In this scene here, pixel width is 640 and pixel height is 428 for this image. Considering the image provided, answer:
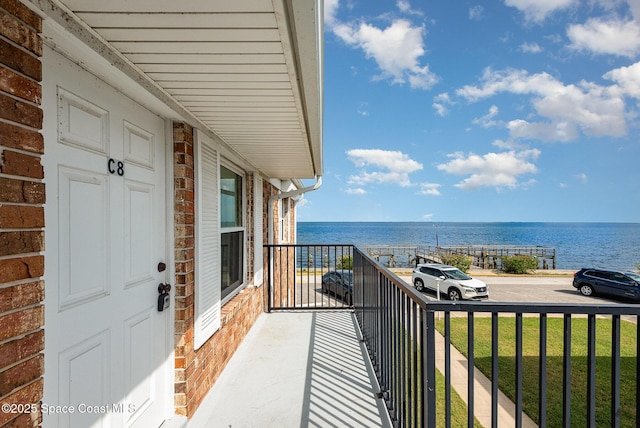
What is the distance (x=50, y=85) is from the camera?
1.19 metres

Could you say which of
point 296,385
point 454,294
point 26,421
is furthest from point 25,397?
point 454,294

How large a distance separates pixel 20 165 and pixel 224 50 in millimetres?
779

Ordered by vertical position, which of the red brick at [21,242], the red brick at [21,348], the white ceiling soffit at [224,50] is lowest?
the red brick at [21,348]

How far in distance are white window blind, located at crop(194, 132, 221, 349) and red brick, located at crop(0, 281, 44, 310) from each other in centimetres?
127

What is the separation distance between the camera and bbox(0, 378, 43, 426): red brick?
859 millimetres

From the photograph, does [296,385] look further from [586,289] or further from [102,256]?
[586,289]

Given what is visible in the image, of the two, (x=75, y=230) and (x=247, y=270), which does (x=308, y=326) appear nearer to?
(x=247, y=270)

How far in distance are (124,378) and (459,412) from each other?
3159mm

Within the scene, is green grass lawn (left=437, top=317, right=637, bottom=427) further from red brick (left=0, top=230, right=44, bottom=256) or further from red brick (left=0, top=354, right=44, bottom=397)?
red brick (left=0, top=230, right=44, bottom=256)

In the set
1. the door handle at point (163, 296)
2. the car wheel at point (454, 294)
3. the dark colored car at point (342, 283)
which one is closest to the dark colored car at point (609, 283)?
the car wheel at point (454, 294)

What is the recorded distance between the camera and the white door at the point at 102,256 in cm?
122

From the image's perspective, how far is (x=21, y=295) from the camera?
925 millimetres

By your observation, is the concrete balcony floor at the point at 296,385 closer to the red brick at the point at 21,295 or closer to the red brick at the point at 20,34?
the red brick at the point at 21,295

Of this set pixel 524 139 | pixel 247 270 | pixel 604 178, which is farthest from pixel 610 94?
pixel 247 270
